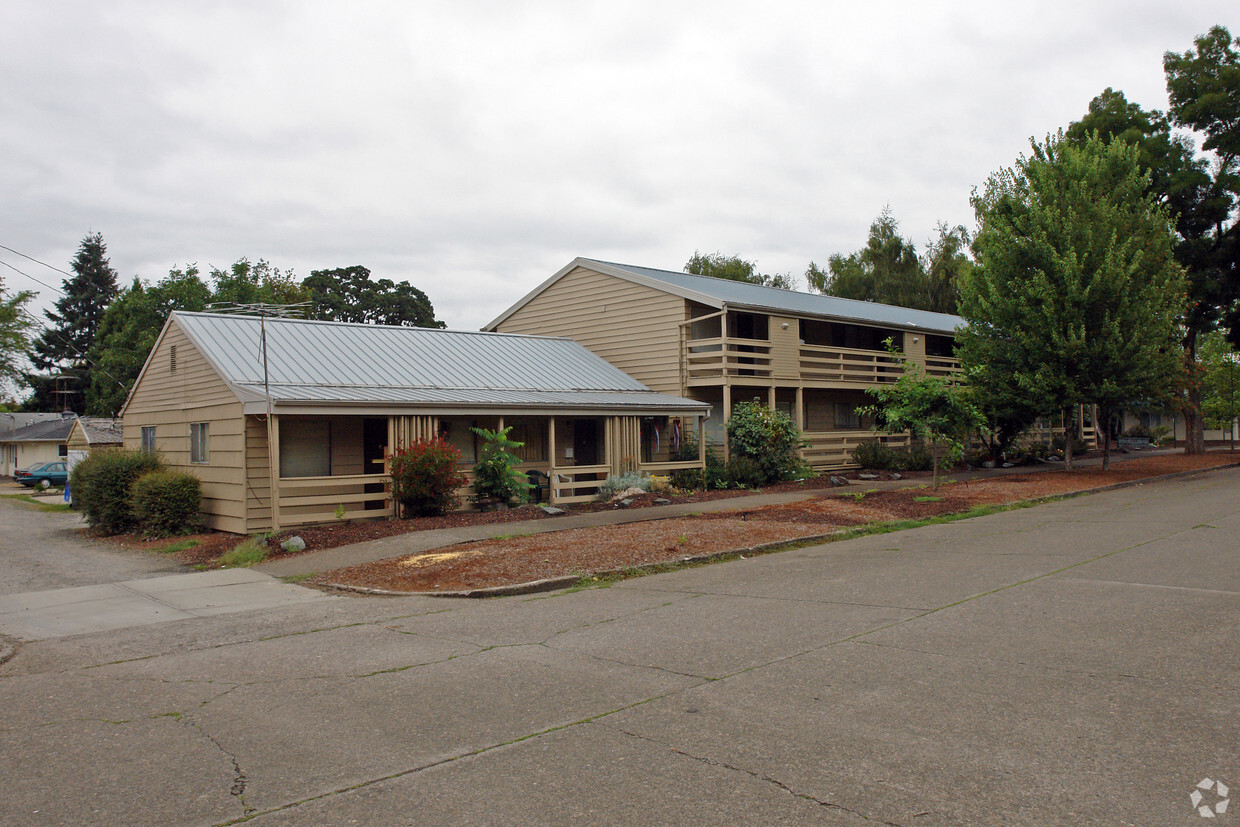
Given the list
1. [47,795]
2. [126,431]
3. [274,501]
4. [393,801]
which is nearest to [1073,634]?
[393,801]

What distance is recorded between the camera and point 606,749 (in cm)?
493

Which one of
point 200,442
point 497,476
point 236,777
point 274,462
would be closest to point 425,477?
point 497,476

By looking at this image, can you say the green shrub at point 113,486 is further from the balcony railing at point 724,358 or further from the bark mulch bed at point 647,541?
the balcony railing at point 724,358

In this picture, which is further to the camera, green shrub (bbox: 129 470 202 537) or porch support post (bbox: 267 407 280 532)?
green shrub (bbox: 129 470 202 537)

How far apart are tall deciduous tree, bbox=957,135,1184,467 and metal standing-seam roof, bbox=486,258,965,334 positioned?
4136 millimetres

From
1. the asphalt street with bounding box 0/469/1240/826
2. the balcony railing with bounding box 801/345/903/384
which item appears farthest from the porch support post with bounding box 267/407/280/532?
the balcony railing with bounding box 801/345/903/384

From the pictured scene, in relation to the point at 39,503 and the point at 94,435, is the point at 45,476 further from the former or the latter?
the point at 39,503

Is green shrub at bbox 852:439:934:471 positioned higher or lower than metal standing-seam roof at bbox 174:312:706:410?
lower

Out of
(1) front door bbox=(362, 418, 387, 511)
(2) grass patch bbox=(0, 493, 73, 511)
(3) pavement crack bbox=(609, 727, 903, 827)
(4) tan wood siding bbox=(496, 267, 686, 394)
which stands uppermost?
(4) tan wood siding bbox=(496, 267, 686, 394)

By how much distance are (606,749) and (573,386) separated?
19.2 meters

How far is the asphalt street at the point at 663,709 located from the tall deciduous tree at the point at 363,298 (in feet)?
182

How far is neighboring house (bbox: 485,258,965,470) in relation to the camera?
2639cm

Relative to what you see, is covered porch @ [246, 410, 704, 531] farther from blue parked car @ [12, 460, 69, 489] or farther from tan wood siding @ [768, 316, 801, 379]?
blue parked car @ [12, 460, 69, 489]

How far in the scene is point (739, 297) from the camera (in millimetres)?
27703
